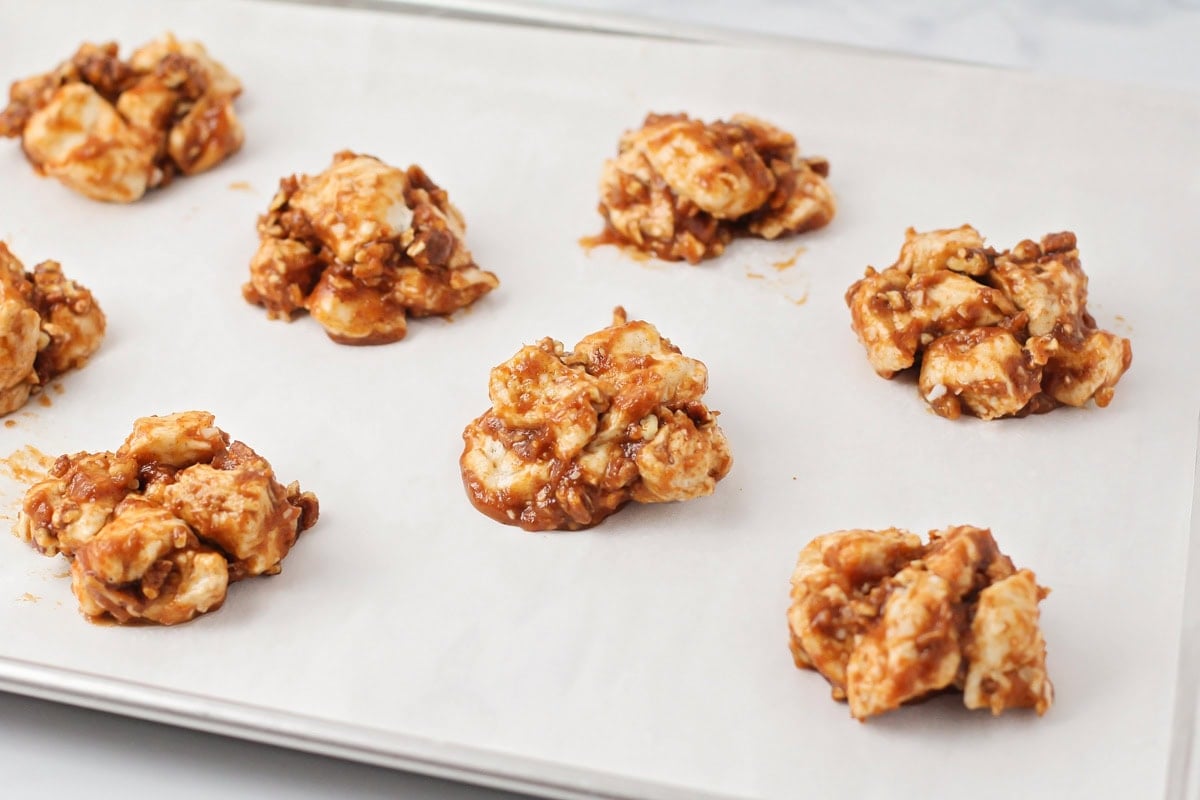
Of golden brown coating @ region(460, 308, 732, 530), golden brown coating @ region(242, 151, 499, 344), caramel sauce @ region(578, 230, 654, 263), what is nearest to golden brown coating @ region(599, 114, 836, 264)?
caramel sauce @ region(578, 230, 654, 263)

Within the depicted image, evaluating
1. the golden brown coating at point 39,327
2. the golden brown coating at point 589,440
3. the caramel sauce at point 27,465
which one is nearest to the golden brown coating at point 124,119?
the golden brown coating at point 39,327

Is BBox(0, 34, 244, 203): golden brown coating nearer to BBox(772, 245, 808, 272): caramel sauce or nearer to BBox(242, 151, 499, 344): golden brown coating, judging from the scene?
BBox(242, 151, 499, 344): golden brown coating

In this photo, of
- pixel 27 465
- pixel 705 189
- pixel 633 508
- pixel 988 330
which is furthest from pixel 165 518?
pixel 988 330

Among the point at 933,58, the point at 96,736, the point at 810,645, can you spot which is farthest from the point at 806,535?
the point at 933,58

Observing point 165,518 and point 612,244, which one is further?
point 612,244

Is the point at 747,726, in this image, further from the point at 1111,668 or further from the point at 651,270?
the point at 651,270

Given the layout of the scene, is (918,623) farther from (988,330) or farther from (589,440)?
(988,330)

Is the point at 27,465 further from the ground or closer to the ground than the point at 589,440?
closer to the ground

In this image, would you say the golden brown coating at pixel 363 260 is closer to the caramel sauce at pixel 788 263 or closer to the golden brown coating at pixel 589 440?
the golden brown coating at pixel 589 440
